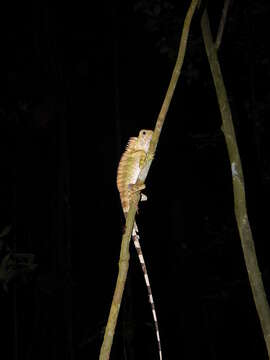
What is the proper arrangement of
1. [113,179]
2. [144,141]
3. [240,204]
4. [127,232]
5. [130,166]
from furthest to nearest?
[113,179] → [144,141] → [130,166] → [240,204] → [127,232]

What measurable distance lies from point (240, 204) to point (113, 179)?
20.7 feet

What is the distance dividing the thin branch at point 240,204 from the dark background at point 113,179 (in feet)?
9.43

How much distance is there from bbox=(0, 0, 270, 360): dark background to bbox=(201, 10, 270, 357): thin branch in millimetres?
2874

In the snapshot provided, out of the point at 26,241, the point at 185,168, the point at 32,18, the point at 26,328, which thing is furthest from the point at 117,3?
the point at 26,328

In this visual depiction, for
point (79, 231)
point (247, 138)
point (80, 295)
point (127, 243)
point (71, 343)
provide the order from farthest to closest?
point (79, 231)
point (80, 295)
point (71, 343)
point (247, 138)
point (127, 243)

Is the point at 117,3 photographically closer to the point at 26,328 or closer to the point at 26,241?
the point at 26,241

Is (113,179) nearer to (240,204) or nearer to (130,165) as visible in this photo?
(130,165)

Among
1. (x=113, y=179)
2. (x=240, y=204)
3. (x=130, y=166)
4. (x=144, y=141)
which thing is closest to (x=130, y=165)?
(x=130, y=166)

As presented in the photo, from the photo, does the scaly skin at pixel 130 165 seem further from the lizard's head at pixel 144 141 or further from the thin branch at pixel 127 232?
the thin branch at pixel 127 232

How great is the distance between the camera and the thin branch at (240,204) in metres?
1.25

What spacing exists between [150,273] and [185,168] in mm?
1838

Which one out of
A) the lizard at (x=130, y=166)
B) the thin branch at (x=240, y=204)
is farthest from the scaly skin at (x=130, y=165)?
the thin branch at (x=240, y=204)

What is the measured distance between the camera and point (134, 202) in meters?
1.28

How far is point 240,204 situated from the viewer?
4.40ft
